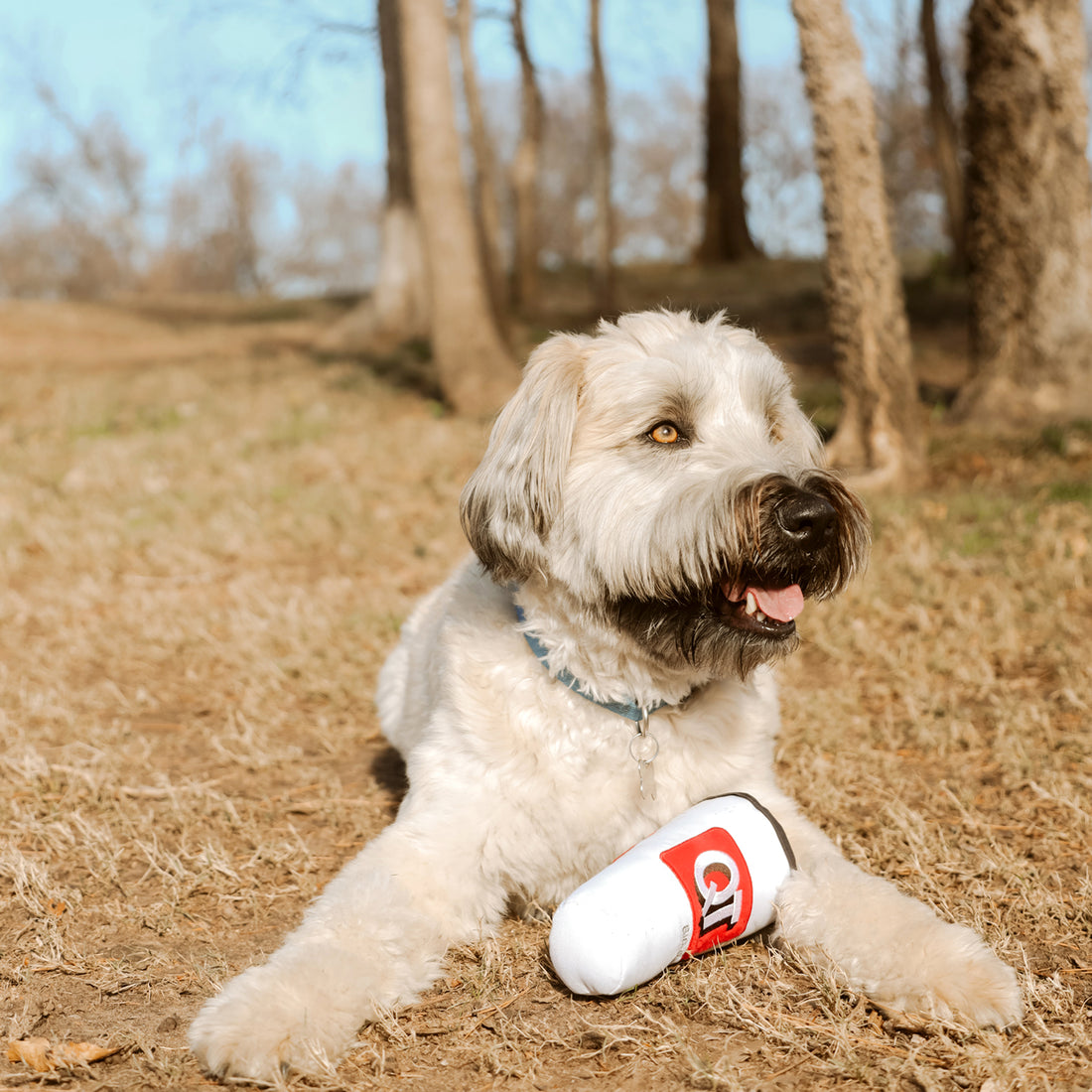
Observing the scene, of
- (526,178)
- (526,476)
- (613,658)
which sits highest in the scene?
(526,476)

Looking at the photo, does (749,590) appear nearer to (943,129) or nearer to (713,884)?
(713,884)

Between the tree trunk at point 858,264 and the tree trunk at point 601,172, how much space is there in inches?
323

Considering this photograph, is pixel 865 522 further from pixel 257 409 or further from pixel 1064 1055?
pixel 257 409

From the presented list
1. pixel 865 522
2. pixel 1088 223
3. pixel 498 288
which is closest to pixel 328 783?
pixel 865 522

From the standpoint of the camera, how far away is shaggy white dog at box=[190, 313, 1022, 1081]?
2.82m

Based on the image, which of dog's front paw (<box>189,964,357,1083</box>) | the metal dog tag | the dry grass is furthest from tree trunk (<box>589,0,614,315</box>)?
dog's front paw (<box>189,964,357,1083</box>)

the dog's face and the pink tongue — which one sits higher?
the dog's face

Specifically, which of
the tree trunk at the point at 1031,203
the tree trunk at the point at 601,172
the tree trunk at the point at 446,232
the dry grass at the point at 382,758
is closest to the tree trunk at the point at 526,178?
the tree trunk at the point at 601,172

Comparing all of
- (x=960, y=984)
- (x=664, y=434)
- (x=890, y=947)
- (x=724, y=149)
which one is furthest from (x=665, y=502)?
(x=724, y=149)

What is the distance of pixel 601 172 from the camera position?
15227 millimetres

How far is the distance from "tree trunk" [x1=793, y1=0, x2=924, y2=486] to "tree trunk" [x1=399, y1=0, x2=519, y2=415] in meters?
4.03

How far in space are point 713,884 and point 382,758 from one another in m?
2.19

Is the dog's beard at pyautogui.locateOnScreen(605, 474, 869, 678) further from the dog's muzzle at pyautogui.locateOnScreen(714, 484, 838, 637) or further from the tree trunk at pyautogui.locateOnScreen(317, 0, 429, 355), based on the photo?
the tree trunk at pyautogui.locateOnScreen(317, 0, 429, 355)

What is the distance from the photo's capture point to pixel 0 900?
3408mm
